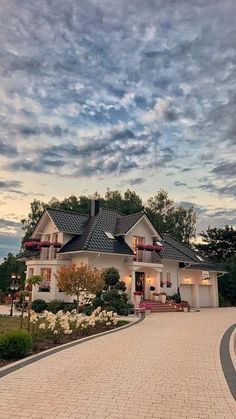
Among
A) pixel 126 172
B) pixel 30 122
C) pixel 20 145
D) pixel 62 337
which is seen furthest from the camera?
pixel 126 172

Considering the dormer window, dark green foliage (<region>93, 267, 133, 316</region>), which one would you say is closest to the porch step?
dark green foliage (<region>93, 267, 133, 316</region>)

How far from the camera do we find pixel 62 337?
40.5 feet

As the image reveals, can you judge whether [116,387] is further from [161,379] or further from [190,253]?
[190,253]

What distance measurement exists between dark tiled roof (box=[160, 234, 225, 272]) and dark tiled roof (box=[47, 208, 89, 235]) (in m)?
7.46

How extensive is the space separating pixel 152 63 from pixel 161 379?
12.0 meters

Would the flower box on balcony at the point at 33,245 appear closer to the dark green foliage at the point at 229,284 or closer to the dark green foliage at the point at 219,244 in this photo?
the dark green foliage at the point at 229,284

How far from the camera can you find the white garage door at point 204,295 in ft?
109

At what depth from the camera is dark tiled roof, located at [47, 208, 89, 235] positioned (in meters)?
27.7

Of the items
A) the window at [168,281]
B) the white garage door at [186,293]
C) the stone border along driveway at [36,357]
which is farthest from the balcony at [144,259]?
the stone border along driveway at [36,357]

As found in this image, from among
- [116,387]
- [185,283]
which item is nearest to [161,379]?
[116,387]

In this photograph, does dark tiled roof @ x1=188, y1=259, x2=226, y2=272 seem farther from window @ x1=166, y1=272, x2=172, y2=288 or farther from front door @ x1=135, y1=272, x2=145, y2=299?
front door @ x1=135, y1=272, x2=145, y2=299

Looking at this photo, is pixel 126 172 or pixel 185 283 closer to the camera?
pixel 126 172

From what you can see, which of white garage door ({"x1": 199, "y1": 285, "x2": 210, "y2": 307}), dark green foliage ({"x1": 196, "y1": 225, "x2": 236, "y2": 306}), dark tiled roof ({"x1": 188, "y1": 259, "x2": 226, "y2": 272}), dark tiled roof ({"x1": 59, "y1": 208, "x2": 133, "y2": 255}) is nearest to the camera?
dark tiled roof ({"x1": 59, "y1": 208, "x2": 133, "y2": 255})

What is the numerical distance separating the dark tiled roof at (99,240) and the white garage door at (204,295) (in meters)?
10.2
